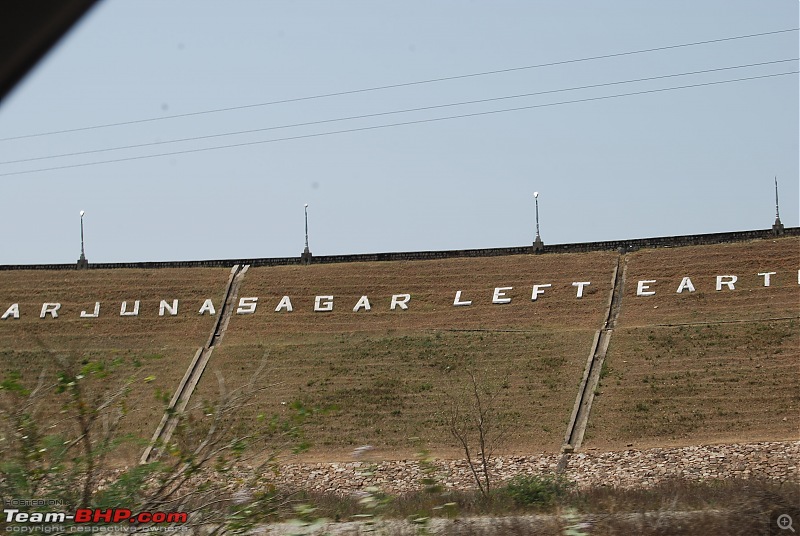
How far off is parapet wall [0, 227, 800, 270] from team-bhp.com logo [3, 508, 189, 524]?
46.5m

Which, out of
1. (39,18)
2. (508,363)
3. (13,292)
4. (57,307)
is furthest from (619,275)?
(39,18)

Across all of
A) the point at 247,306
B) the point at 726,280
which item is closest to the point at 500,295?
the point at 726,280

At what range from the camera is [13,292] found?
55.1 metres

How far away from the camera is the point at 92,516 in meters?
7.73

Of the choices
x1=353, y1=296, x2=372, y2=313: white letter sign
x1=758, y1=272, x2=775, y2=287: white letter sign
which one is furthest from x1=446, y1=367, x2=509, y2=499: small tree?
x1=758, y1=272, x2=775, y2=287: white letter sign

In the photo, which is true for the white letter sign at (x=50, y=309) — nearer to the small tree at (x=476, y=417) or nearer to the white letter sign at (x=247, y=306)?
the white letter sign at (x=247, y=306)

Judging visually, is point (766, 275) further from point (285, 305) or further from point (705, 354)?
point (285, 305)

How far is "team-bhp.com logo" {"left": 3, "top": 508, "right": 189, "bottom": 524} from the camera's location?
7586 mm

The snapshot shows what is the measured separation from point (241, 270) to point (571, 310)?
21120mm

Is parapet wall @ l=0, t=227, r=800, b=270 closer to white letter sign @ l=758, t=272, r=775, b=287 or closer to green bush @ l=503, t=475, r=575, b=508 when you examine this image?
white letter sign @ l=758, t=272, r=775, b=287

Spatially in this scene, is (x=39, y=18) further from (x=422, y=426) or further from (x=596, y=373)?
(x=596, y=373)

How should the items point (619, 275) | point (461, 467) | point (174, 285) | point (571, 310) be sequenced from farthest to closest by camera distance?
point (174, 285), point (619, 275), point (571, 310), point (461, 467)

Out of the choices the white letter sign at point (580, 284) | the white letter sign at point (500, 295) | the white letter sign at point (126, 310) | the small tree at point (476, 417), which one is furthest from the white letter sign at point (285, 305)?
the white letter sign at point (580, 284)

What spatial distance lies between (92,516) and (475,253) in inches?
1866
